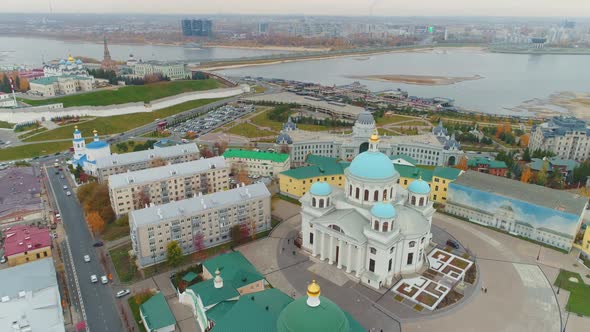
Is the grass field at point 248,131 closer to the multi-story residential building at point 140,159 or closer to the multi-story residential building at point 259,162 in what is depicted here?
the multi-story residential building at point 259,162

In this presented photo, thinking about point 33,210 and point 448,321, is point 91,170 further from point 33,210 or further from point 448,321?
point 448,321

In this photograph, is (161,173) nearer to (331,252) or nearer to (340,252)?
(331,252)

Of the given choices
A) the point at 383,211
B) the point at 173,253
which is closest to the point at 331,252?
the point at 383,211

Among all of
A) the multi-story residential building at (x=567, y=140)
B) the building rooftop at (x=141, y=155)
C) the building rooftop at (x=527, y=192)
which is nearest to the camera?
the building rooftop at (x=527, y=192)

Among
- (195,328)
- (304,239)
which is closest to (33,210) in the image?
(195,328)

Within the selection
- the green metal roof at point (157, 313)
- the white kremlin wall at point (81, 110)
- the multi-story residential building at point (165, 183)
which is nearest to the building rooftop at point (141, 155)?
the multi-story residential building at point (165, 183)

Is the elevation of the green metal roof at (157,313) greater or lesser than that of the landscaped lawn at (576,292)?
greater
